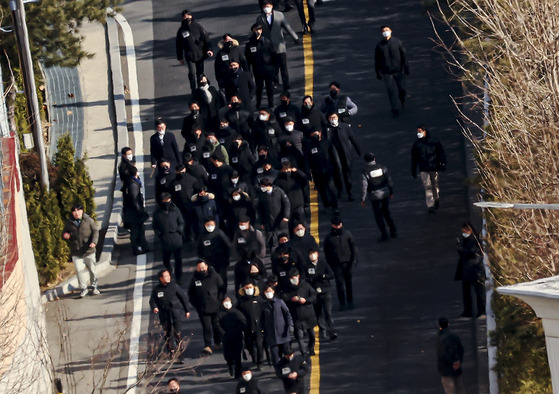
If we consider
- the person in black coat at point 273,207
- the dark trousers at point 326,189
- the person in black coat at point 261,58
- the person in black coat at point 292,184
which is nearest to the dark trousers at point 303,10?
the person in black coat at point 261,58

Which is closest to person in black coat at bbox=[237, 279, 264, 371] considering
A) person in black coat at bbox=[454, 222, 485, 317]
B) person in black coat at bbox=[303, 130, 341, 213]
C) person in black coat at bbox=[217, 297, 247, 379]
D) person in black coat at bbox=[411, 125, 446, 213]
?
person in black coat at bbox=[217, 297, 247, 379]

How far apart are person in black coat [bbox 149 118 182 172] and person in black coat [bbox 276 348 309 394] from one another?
20.0 feet

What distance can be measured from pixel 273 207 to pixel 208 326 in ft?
8.30

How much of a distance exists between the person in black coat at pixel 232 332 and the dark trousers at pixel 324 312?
1.25 m

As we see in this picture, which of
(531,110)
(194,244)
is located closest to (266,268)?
(194,244)

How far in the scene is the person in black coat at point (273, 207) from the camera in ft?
88.8

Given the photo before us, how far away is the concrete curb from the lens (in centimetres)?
2812

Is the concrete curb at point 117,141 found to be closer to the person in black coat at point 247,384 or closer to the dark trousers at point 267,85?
the dark trousers at point 267,85

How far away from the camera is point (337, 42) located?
34.1m

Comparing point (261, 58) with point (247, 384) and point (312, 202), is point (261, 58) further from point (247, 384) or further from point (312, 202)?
point (247, 384)

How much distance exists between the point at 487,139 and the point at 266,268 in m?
4.54

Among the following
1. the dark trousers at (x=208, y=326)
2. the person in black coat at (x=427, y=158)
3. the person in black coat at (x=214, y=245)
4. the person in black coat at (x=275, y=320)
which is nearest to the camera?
the person in black coat at (x=275, y=320)

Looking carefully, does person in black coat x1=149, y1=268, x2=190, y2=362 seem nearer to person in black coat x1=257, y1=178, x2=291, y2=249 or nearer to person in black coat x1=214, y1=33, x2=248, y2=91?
person in black coat x1=257, y1=178, x2=291, y2=249

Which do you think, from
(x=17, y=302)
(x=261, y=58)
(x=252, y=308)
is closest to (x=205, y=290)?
(x=252, y=308)
